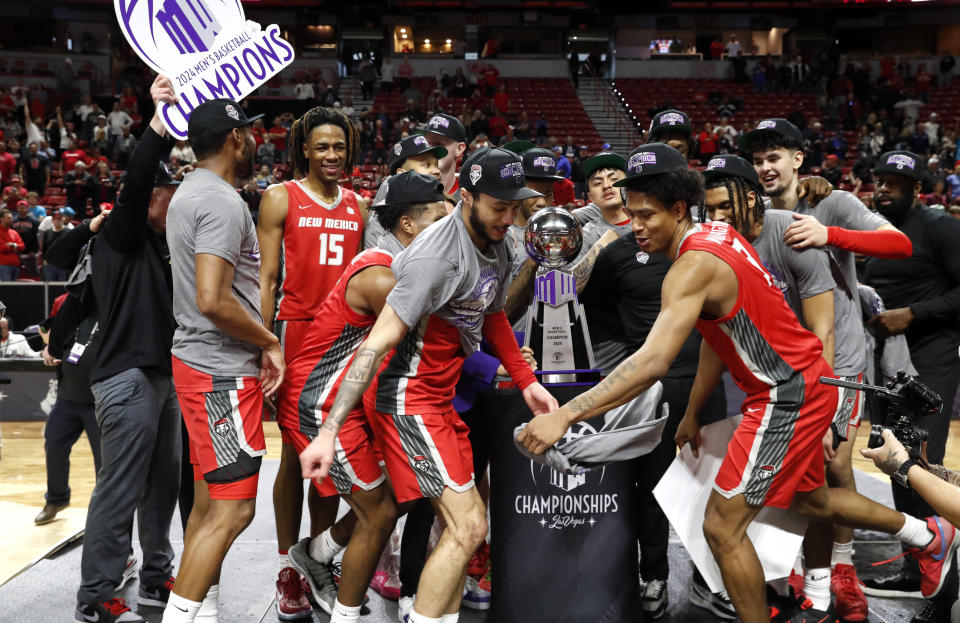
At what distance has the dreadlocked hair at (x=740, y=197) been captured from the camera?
11.3 ft

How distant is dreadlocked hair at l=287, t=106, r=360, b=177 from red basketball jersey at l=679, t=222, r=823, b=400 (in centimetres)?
178

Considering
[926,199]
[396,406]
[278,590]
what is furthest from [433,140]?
[926,199]

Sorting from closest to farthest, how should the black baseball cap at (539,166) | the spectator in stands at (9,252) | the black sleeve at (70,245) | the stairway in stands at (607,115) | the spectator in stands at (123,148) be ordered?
the black sleeve at (70,245), the black baseball cap at (539,166), the spectator in stands at (9,252), the spectator in stands at (123,148), the stairway in stands at (607,115)

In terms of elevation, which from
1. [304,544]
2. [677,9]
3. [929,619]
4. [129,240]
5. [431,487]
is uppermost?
[677,9]

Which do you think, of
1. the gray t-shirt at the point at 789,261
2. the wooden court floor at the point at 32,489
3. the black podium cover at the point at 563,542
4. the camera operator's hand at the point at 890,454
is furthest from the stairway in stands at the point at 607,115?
the camera operator's hand at the point at 890,454

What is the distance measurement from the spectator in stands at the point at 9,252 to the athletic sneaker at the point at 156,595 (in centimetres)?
902

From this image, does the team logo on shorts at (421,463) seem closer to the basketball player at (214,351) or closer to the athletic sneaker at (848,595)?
the basketball player at (214,351)

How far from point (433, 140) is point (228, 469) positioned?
2.43 metres

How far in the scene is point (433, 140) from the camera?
4.92 meters

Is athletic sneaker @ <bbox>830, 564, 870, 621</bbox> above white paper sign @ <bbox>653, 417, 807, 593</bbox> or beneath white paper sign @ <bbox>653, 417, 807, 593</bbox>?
beneath

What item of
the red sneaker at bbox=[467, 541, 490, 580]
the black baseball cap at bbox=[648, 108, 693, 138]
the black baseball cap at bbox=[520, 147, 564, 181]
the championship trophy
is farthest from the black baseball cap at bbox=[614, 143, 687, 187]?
the red sneaker at bbox=[467, 541, 490, 580]

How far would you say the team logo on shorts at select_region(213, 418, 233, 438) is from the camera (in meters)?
3.17

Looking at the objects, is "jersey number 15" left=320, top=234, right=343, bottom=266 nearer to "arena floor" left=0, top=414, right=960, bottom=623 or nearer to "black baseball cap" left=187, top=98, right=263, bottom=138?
"black baseball cap" left=187, top=98, right=263, bottom=138

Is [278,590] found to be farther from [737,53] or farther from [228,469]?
[737,53]
